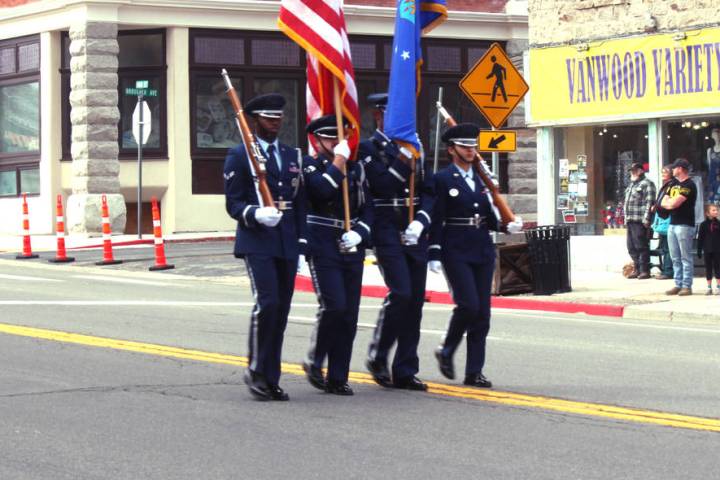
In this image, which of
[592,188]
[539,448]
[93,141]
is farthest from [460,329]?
[93,141]

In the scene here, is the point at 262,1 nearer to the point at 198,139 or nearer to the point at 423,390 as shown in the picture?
the point at 198,139

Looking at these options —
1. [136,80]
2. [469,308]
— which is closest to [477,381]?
[469,308]

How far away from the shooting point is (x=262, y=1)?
34000mm

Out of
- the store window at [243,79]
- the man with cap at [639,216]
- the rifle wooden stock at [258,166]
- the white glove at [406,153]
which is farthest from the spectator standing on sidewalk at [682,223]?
the store window at [243,79]

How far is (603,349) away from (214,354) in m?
3.65

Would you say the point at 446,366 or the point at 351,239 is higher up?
the point at 351,239

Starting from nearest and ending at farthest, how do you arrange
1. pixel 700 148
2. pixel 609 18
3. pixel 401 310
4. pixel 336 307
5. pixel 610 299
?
pixel 336 307, pixel 401 310, pixel 610 299, pixel 700 148, pixel 609 18

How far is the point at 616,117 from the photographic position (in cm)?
2295

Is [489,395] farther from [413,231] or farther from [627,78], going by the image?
[627,78]

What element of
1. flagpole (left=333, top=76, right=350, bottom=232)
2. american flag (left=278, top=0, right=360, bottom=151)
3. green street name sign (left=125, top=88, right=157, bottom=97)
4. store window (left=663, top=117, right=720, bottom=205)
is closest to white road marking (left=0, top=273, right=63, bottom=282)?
green street name sign (left=125, top=88, right=157, bottom=97)

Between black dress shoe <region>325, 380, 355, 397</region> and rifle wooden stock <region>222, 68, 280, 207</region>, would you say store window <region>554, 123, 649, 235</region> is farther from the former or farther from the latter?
rifle wooden stock <region>222, 68, 280, 207</region>

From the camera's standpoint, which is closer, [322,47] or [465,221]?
[465,221]

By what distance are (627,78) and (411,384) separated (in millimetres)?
13322

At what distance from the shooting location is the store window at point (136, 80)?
33656 millimetres
